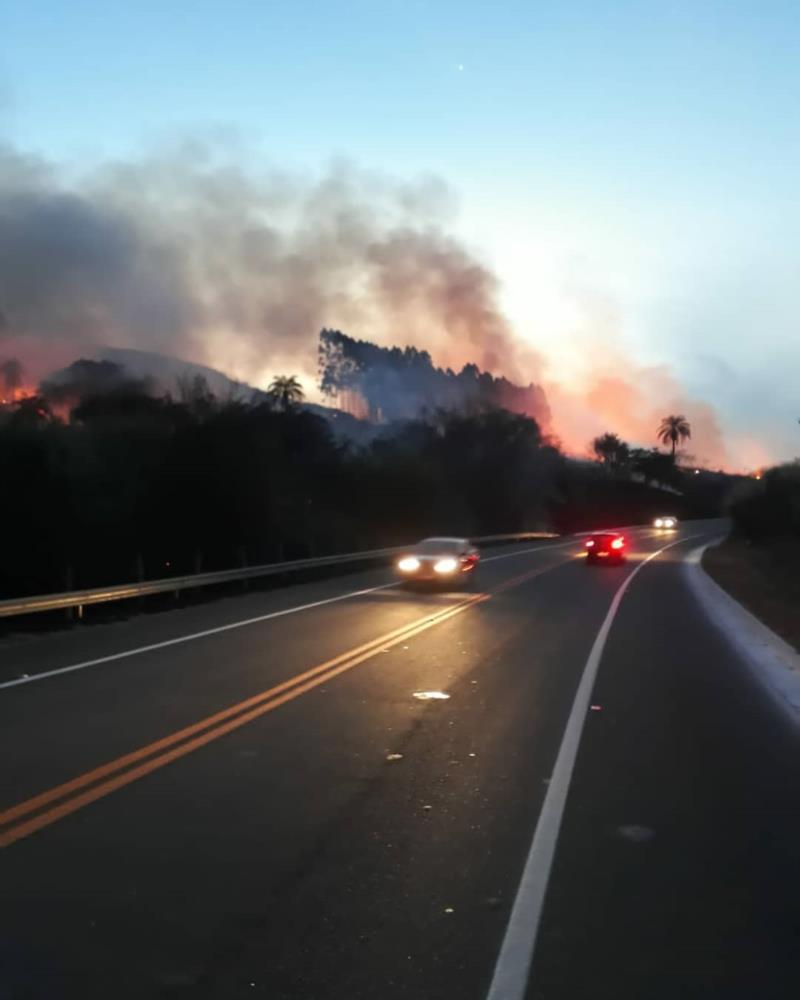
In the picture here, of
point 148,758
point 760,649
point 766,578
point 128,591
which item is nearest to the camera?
point 148,758

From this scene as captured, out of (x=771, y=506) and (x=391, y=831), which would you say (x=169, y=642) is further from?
(x=771, y=506)

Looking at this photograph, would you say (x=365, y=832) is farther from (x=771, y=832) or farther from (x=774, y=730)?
(x=774, y=730)

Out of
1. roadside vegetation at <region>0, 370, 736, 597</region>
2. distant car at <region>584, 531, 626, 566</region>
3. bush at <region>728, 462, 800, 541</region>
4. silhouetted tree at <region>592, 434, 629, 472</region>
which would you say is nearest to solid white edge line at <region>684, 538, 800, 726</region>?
roadside vegetation at <region>0, 370, 736, 597</region>

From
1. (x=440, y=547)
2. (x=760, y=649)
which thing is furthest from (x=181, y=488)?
(x=760, y=649)

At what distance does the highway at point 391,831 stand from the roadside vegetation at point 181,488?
1301 cm

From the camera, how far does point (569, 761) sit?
9633 millimetres

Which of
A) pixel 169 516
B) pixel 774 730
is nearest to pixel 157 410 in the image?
pixel 169 516

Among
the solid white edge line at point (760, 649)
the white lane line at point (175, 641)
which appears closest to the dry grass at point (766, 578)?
the solid white edge line at point (760, 649)

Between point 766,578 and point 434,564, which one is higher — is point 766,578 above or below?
below

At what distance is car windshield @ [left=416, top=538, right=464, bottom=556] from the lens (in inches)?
1201

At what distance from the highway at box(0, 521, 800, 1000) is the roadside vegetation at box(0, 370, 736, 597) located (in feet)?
42.7

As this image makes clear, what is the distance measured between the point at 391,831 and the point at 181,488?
2775 cm

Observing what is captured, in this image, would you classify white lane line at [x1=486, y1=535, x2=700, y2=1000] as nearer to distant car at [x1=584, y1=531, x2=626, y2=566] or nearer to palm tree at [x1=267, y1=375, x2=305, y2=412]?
distant car at [x1=584, y1=531, x2=626, y2=566]

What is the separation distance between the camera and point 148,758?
938 centimetres
